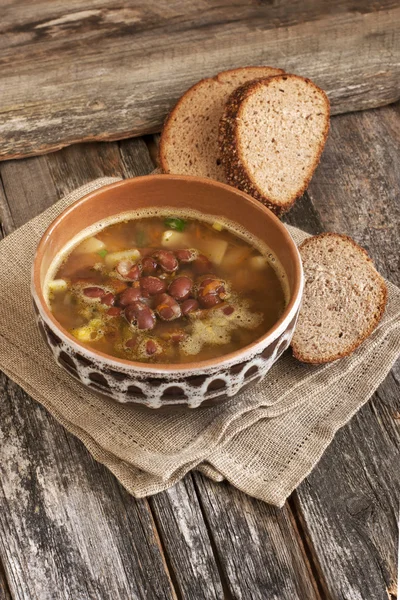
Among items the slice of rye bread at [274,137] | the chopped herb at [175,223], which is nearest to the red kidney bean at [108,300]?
the chopped herb at [175,223]

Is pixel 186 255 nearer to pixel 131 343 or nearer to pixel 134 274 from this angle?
pixel 134 274

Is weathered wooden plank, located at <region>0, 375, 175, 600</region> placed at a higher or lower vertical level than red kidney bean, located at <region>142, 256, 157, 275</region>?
lower

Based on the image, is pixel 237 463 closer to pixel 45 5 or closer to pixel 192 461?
pixel 192 461

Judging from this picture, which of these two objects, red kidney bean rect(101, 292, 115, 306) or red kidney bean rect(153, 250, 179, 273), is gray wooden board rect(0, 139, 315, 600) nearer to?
red kidney bean rect(101, 292, 115, 306)

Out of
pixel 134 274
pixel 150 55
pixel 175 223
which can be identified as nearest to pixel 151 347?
pixel 134 274

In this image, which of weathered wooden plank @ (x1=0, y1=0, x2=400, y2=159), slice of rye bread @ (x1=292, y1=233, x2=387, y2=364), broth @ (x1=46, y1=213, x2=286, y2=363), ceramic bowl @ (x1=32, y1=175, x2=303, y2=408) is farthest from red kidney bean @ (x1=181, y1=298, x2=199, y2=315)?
weathered wooden plank @ (x1=0, y1=0, x2=400, y2=159)

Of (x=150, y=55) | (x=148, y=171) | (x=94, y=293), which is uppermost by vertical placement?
(x=150, y=55)

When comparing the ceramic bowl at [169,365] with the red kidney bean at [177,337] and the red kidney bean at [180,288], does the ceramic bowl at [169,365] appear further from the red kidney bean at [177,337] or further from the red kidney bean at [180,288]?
the red kidney bean at [180,288]
